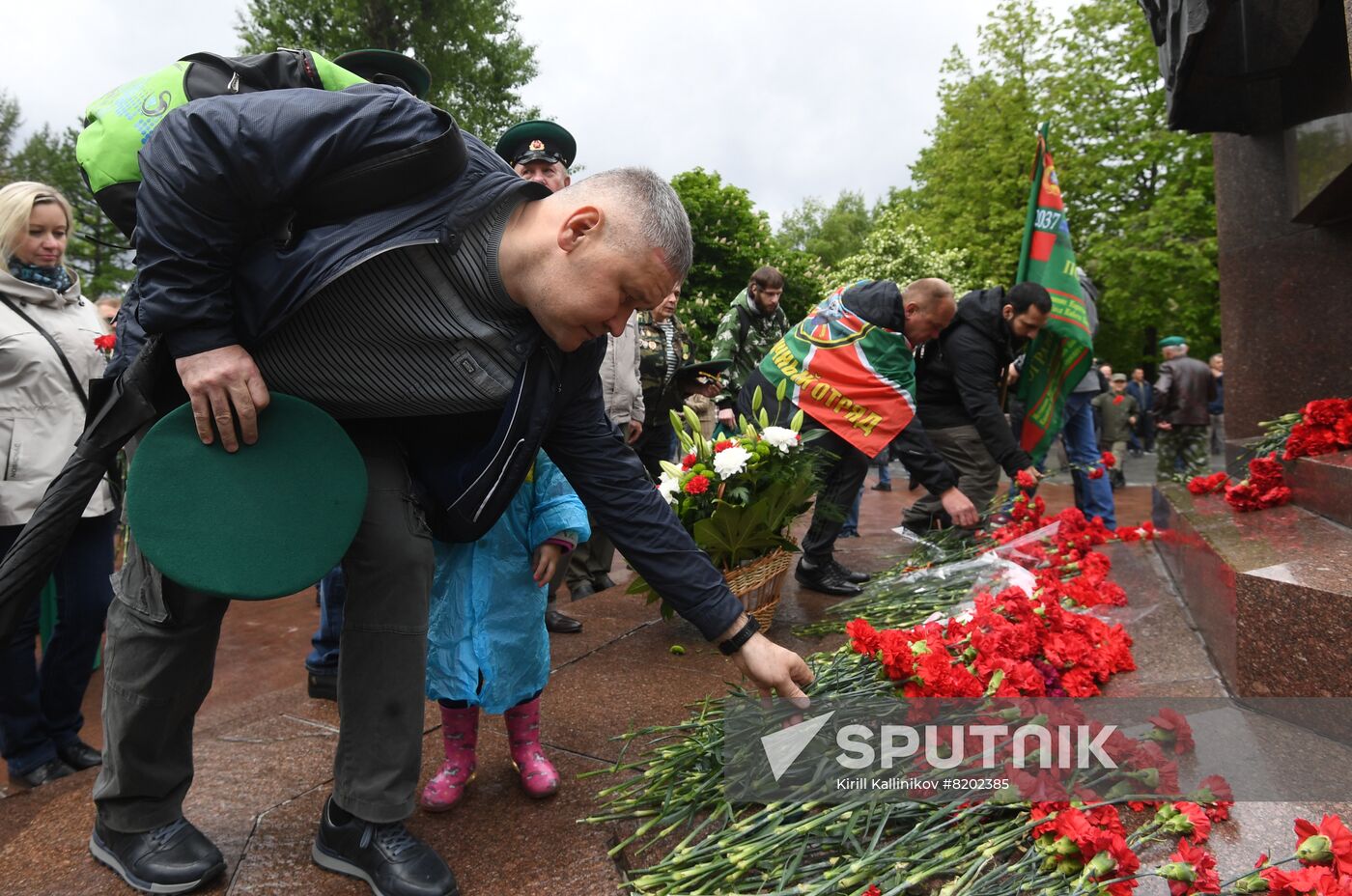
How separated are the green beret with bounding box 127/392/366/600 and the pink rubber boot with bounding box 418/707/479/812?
784 millimetres

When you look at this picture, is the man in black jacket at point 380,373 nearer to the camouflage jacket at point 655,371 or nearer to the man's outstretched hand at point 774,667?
the man's outstretched hand at point 774,667

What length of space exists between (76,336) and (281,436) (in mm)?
2152

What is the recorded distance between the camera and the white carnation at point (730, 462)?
3.72 m

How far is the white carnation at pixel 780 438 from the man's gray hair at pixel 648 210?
6.92ft

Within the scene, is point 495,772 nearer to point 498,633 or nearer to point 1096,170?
point 498,633

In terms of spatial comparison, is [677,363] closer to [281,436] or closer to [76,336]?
[76,336]

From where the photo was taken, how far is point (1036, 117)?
74.5 ft

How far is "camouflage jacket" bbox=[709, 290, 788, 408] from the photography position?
611 centimetres

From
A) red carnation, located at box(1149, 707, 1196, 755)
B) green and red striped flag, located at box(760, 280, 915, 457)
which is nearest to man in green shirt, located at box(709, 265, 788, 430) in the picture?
green and red striped flag, located at box(760, 280, 915, 457)

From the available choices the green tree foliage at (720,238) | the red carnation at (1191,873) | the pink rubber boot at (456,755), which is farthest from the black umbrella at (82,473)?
the green tree foliage at (720,238)

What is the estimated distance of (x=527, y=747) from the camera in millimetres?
2477

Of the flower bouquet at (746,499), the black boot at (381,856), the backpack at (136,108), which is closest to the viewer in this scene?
the backpack at (136,108)

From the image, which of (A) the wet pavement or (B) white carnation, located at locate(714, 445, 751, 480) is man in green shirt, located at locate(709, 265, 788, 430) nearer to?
(A) the wet pavement

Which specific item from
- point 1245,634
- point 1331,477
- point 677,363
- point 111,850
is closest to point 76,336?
point 111,850
